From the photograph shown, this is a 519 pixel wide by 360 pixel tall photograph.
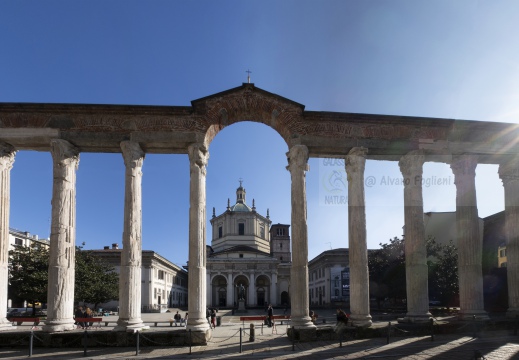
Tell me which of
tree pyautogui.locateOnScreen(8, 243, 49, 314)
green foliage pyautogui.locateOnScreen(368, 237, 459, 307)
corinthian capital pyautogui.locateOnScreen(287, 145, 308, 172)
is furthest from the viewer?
tree pyautogui.locateOnScreen(8, 243, 49, 314)

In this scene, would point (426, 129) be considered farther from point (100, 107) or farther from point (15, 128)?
point (15, 128)

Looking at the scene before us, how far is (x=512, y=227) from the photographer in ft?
66.3

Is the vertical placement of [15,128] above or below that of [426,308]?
above

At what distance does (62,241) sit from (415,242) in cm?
1331

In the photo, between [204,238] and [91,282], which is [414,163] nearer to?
[204,238]

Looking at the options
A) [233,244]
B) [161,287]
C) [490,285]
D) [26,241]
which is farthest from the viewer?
[233,244]

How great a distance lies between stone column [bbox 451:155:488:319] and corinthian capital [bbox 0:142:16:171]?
17.7 m

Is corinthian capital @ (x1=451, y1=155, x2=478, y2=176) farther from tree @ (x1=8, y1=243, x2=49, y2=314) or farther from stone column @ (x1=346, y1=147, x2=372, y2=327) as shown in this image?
tree @ (x1=8, y1=243, x2=49, y2=314)

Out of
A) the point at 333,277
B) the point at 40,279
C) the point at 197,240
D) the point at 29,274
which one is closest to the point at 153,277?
the point at 29,274

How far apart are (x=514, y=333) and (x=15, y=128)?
20.2 metres

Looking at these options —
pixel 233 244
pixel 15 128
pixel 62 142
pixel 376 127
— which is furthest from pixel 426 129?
pixel 233 244

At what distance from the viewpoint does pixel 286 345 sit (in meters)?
15.7

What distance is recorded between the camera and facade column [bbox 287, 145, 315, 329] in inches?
659

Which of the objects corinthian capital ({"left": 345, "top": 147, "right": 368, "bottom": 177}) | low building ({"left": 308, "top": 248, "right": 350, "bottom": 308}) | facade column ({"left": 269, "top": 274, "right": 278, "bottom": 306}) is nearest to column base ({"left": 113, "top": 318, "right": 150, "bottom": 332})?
corinthian capital ({"left": 345, "top": 147, "right": 368, "bottom": 177})
